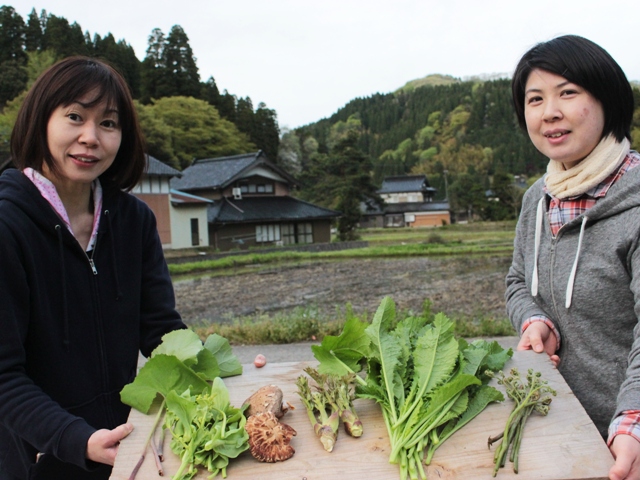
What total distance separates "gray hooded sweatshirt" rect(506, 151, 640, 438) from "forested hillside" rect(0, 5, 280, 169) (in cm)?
3609

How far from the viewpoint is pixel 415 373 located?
1.51 meters

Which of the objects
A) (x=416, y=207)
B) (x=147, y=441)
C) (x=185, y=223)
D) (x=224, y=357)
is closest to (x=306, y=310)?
(x=224, y=357)

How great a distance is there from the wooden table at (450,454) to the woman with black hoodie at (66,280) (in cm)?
28

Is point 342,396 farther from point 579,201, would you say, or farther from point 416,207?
A: point 416,207

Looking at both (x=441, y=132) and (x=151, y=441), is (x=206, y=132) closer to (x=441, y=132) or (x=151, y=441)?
(x=151, y=441)

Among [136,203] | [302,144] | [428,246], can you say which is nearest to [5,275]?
[136,203]

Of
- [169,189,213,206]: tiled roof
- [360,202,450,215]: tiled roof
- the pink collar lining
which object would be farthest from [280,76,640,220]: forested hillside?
the pink collar lining

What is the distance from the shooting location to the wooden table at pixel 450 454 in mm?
1217

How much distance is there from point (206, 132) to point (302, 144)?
1460 centimetres

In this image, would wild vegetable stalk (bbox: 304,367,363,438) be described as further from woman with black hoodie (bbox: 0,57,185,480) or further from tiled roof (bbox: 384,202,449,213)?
tiled roof (bbox: 384,202,449,213)

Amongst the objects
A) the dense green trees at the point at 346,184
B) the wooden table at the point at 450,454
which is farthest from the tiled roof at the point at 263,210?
the wooden table at the point at 450,454

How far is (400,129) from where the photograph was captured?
107 m

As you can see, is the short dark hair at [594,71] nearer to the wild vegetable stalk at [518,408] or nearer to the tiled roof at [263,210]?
the wild vegetable stalk at [518,408]

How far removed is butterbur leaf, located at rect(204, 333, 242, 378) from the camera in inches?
70.6
